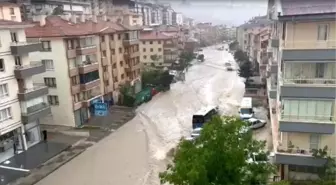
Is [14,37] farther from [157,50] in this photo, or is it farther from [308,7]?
[157,50]

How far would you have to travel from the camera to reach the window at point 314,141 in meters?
9.89

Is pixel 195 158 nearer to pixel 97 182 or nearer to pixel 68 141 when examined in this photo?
pixel 97 182

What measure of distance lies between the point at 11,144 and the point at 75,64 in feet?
19.0

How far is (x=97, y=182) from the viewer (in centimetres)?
1220

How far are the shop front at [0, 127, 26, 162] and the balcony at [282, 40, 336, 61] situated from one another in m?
11.4

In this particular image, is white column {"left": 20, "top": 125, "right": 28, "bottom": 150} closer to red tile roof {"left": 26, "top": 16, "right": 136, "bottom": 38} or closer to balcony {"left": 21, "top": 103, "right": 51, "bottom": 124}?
balcony {"left": 21, "top": 103, "right": 51, "bottom": 124}

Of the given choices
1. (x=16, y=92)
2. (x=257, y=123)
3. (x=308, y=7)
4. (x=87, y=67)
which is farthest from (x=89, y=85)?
(x=308, y=7)

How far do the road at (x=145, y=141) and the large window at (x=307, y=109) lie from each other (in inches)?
215

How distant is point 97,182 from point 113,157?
7.68 feet

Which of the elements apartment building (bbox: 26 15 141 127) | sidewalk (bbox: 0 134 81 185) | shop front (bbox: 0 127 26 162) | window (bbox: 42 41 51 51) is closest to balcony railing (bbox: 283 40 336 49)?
sidewalk (bbox: 0 134 81 185)

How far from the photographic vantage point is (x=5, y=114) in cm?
1353

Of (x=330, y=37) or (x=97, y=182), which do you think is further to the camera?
(x=97, y=182)

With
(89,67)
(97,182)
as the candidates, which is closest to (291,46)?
(97,182)

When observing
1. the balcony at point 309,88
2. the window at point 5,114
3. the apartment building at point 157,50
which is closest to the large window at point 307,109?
the balcony at point 309,88
